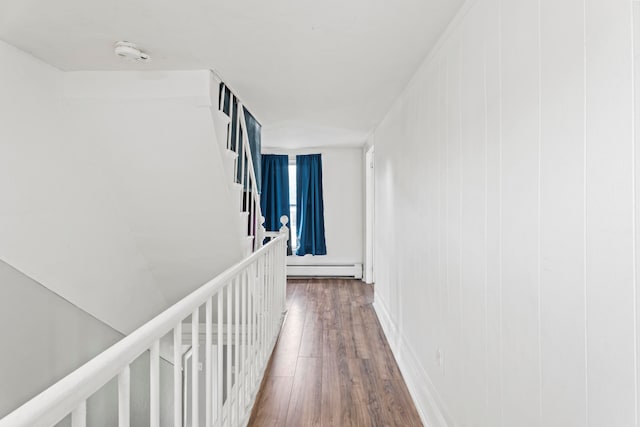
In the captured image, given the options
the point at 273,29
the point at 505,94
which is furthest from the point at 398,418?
the point at 273,29

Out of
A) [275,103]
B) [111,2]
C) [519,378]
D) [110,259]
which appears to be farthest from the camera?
[275,103]

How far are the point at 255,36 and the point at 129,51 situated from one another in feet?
2.35

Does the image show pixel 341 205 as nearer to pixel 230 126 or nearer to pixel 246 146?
pixel 246 146

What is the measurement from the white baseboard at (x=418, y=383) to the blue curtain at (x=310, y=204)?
8.46 feet

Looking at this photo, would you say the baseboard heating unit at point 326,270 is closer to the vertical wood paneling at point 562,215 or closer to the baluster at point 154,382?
the vertical wood paneling at point 562,215

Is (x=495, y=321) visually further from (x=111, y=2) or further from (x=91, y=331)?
(x=91, y=331)

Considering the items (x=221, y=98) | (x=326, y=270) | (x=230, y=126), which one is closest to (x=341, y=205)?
(x=326, y=270)

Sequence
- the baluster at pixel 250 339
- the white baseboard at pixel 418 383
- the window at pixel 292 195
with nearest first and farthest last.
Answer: the white baseboard at pixel 418 383, the baluster at pixel 250 339, the window at pixel 292 195

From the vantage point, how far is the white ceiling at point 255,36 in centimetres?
152

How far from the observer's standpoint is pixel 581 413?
2.76 feet

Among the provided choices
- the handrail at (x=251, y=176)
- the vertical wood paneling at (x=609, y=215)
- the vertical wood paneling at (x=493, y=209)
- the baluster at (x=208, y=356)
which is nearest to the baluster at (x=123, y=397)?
the baluster at (x=208, y=356)

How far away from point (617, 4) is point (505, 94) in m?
0.46

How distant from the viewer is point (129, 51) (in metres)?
1.89

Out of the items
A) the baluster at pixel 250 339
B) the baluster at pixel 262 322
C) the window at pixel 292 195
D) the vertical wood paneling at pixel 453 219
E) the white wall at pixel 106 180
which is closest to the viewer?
the vertical wood paneling at pixel 453 219
